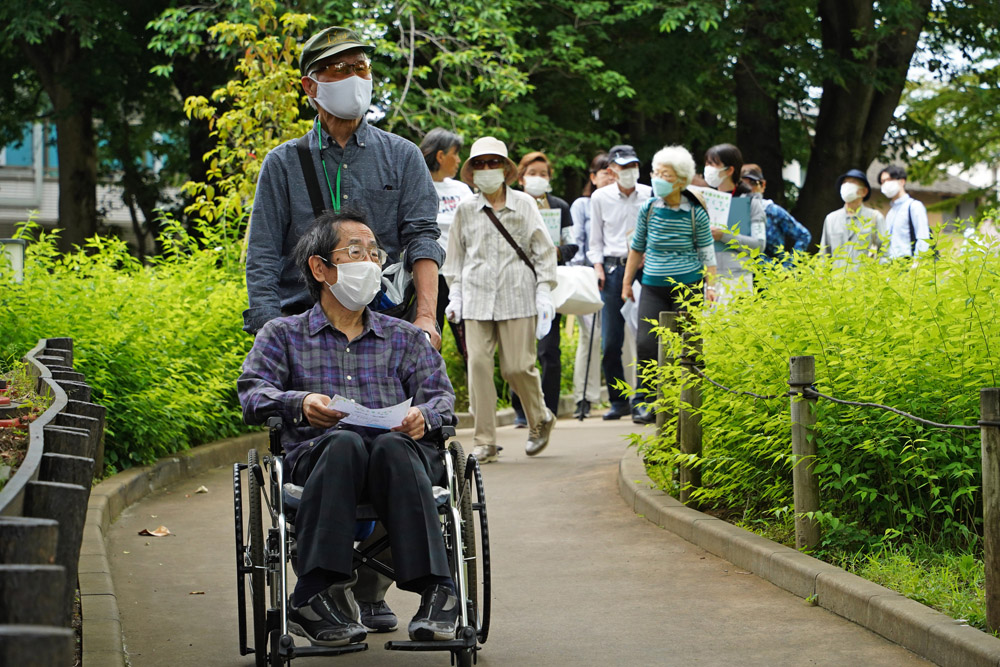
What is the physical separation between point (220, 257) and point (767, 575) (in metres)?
8.21

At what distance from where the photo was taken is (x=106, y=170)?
32.8 meters

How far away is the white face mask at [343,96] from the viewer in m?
5.46

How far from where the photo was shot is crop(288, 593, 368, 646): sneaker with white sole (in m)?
4.27

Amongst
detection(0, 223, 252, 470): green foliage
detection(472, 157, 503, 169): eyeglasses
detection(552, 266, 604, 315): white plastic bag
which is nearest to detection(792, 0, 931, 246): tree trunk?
detection(552, 266, 604, 315): white plastic bag

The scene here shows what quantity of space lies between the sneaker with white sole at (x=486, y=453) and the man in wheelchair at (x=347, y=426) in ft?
16.4

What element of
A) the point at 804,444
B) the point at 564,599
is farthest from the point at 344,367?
the point at 804,444

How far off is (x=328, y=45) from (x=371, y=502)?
2.00m

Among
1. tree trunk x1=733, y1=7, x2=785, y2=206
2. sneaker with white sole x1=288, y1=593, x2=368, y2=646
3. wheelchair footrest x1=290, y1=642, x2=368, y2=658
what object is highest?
tree trunk x1=733, y1=7, x2=785, y2=206

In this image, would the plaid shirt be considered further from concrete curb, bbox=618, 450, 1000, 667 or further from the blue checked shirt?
the blue checked shirt

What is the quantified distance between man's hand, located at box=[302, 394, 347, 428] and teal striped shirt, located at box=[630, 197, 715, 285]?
5980mm

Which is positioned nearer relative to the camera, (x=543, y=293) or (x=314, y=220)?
(x=314, y=220)

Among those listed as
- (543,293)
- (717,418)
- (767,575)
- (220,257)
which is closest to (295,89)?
(220,257)

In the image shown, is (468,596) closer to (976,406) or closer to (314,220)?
(314,220)

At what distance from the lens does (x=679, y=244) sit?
33.8ft
